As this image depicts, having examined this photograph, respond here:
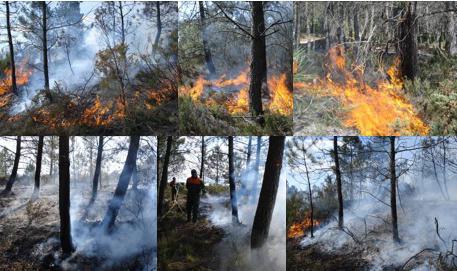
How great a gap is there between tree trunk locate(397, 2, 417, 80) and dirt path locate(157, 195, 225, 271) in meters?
2.44

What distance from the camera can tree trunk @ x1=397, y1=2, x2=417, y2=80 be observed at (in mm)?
5957

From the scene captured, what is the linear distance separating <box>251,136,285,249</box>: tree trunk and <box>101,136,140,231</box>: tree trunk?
1.33 meters

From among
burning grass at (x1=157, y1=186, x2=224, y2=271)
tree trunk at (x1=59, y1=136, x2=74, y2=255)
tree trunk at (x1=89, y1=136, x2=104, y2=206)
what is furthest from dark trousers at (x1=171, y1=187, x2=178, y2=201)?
tree trunk at (x1=59, y1=136, x2=74, y2=255)

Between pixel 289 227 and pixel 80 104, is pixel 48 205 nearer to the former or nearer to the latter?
pixel 80 104

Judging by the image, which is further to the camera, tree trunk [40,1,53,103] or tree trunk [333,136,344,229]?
tree trunk [333,136,344,229]

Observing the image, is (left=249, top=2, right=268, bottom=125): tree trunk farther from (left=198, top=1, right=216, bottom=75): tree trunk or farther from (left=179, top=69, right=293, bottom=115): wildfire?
(left=198, top=1, right=216, bottom=75): tree trunk

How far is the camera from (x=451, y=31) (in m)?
5.94

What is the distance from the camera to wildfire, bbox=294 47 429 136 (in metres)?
5.93

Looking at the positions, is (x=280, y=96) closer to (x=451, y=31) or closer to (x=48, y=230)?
(x=451, y=31)

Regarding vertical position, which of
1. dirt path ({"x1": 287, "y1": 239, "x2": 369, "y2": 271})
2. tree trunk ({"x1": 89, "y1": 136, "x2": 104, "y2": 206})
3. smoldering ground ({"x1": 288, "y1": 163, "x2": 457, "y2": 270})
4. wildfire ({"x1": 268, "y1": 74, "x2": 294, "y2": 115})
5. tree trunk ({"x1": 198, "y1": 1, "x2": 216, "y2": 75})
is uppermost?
tree trunk ({"x1": 198, "y1": 1, "x2": 216, "y2": 75})

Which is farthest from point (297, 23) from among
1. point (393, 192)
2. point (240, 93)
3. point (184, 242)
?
point (184, 242)

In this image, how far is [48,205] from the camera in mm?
5895

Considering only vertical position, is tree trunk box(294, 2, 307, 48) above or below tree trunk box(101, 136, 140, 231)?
above

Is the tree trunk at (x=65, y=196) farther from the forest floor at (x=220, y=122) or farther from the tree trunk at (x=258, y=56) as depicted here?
the tree trunk at (x=258, y=56)
